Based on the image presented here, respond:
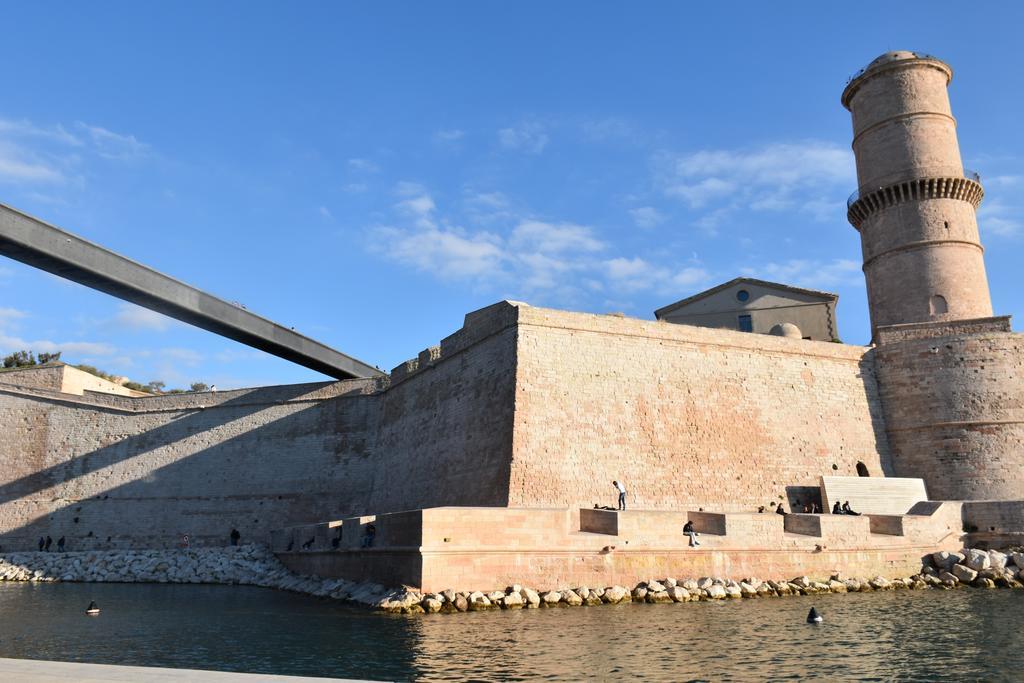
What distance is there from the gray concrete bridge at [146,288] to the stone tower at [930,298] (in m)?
17.8

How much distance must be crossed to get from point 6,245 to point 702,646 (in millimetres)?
16940

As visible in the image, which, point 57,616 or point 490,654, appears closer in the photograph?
point 490,654

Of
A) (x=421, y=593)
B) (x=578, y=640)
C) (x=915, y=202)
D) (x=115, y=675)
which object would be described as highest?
(x=915, y=202)

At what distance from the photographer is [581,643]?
10375 mm

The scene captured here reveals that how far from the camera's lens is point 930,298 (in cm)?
2458

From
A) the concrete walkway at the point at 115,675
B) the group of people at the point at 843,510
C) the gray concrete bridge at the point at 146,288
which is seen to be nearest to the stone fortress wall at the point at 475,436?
the group of people at the point at 843,510

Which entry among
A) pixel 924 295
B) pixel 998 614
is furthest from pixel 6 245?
pixel 924 295

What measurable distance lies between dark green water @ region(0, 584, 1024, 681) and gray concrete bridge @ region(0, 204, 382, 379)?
805 cm

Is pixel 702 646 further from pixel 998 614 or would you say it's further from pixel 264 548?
pixel 264 548

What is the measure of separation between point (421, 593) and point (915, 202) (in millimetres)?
20257

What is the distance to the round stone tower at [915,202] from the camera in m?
24.7

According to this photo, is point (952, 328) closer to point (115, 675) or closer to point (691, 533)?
point (691, 533)

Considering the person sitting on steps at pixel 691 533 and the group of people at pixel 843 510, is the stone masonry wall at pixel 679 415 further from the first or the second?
the person sitting on steps at pixel 691 533

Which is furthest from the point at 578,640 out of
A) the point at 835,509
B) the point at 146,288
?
the point at 146,288
